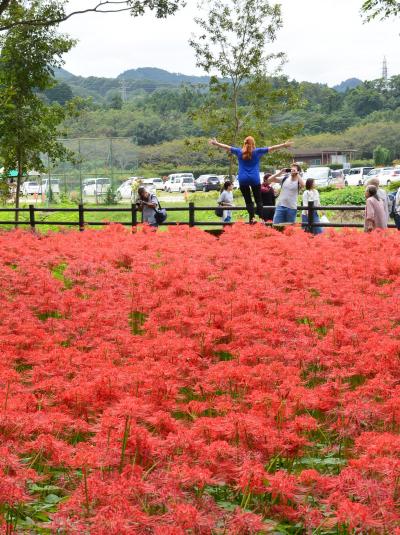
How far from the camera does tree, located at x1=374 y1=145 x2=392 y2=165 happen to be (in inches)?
3066

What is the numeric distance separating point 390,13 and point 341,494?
1638cm

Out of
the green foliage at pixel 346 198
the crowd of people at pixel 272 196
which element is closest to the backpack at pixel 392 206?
the crowd of people at pixel 272 196

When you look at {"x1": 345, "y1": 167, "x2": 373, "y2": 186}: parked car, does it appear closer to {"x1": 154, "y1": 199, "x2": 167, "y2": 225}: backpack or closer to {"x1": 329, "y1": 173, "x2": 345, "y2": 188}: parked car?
{"x1": 329, "y1": 173, "x2": 345, "y2": 188}: parked car

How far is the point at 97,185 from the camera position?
42.5 metres

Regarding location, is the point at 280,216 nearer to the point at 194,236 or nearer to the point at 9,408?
the point at 194,236

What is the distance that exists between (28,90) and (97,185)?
1916cm

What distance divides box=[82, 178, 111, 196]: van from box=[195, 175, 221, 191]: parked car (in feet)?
56.8

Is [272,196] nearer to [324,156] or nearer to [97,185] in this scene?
[97,185]

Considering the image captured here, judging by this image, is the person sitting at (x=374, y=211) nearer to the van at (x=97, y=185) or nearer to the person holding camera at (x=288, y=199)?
the person holding camera at (x=288, y=199)

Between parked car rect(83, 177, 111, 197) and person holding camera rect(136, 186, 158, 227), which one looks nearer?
person holding camera rect(136, 186, 158, 227)

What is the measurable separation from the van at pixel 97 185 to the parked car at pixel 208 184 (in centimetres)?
1732

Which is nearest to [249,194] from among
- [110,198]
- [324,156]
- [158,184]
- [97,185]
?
[110,198]

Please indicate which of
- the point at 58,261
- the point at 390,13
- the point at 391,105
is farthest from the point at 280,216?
the point at 391,105

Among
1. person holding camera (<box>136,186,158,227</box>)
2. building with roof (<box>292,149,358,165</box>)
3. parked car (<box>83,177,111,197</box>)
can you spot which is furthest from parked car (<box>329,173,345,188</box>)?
person holding camera (<box>136,186,158,227</box>)
